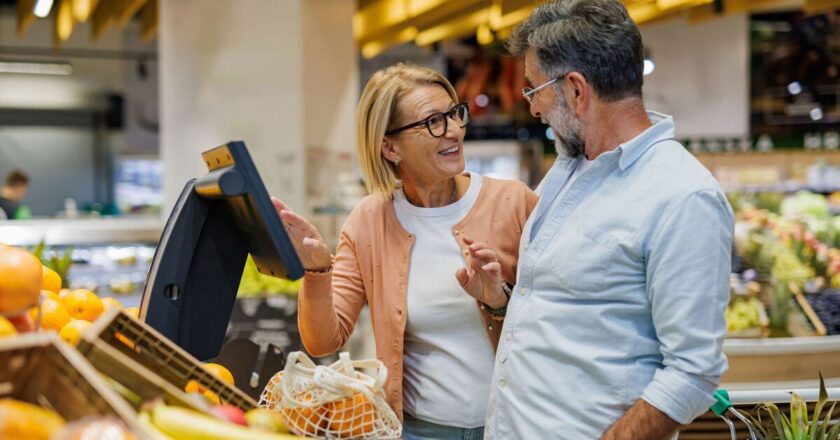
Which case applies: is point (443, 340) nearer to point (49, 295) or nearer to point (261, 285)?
point (49, 295)

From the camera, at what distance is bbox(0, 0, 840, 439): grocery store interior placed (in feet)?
16.3

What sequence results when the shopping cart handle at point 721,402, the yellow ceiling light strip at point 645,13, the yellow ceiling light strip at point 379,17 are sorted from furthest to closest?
the yellow ceiling light strip at point 379,17 → the yellow ceiling light strip at point 645,13 → the shopping cart handle at point 721,402

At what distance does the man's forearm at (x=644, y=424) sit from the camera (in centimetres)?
181

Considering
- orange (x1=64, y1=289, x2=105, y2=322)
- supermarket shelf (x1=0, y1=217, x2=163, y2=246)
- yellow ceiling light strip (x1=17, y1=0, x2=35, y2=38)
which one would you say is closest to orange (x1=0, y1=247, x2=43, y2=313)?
orange (x1=64, y1=289, x2=105, y2=322)

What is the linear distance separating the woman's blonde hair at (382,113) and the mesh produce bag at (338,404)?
83 cm

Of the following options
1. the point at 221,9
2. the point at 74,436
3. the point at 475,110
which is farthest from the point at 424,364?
the point at 475,110

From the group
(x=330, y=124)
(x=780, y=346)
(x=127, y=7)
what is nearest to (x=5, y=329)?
(x=780, y=346)

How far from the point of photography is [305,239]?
202 centimetres

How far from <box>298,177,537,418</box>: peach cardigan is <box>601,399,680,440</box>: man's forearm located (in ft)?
1.57

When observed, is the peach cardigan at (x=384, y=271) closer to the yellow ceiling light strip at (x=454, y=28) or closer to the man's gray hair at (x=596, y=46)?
the man's gray hair at (x=596, y=46)

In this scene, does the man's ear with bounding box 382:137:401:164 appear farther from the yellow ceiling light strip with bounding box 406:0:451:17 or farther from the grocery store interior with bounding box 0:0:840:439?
the yellow ceiling light strip with bounding box 406:0:451:17

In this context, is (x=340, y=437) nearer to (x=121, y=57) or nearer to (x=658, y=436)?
(x=658, y=436)

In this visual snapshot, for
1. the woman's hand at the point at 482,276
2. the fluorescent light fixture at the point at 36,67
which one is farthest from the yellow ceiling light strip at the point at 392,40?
the woman's hand at the point at 482,276

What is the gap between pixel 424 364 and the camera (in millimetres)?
2291
